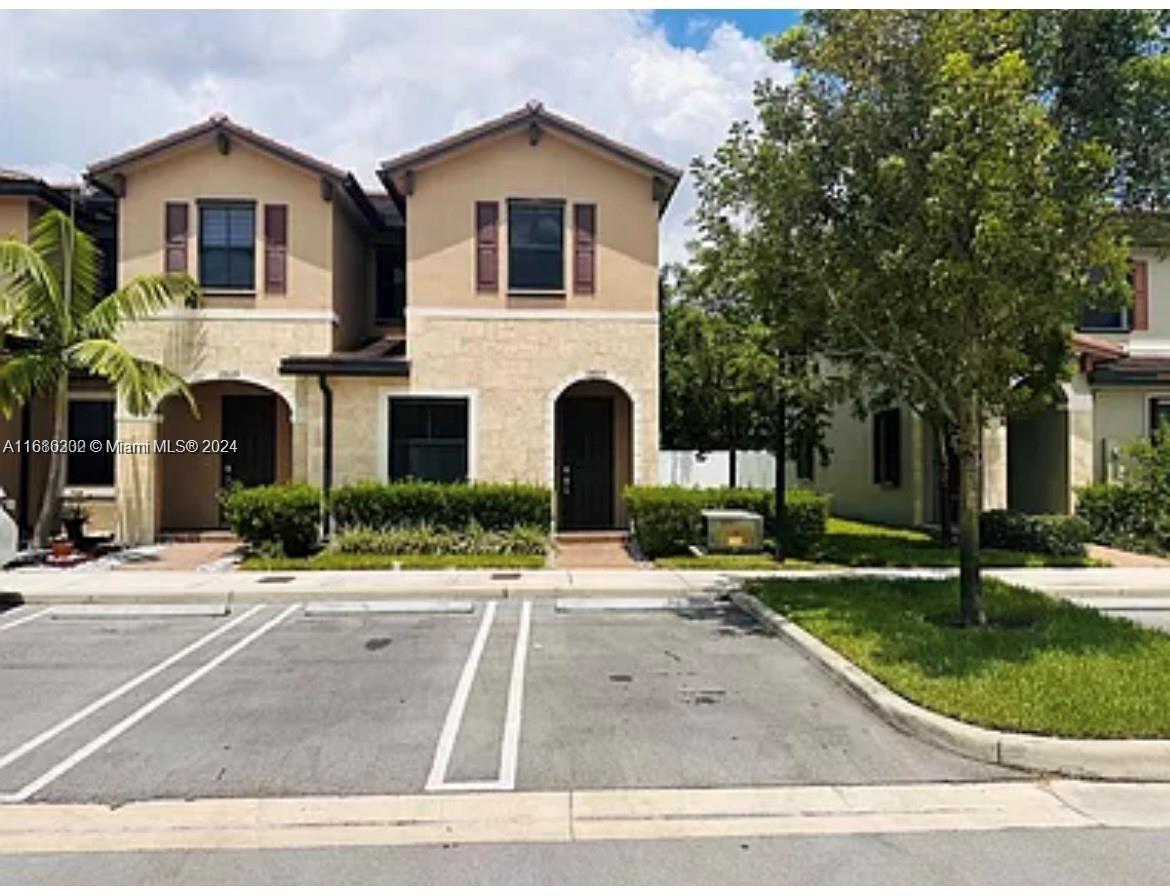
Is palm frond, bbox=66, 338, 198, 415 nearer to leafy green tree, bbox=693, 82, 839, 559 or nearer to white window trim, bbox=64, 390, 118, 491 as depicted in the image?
white window trim, bbox=64, 390, 118, 491

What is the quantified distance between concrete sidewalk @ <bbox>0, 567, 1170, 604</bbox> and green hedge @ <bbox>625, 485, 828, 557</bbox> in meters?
1.47

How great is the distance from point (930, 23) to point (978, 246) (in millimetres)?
2421

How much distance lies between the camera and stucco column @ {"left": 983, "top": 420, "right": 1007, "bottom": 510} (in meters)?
18.2

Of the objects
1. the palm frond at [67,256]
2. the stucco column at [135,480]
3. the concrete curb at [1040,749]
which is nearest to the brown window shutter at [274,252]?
the palm frond at [67,256]

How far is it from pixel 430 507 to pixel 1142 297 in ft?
52.9

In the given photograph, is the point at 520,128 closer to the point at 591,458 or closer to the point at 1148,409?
the point at 591,458

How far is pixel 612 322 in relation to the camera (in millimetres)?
17875

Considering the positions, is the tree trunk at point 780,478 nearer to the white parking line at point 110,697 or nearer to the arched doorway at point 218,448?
the white parking line at point 110,697

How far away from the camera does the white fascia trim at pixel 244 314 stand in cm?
1752

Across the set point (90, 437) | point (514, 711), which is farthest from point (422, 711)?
point (90, 437)

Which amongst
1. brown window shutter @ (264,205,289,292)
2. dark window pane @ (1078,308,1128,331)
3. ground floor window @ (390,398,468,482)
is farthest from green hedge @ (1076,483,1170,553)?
brown window shutter @ (264,205,289,292)

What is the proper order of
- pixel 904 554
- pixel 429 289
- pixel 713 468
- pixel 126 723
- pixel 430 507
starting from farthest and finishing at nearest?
1. pixel 713 468
2. pixel 429 289
3. pixel 430 507
4. pixel 904 554
5. pixel 126 723

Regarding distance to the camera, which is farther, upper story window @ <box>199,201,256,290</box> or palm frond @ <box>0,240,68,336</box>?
upper story window @ <box>199,201,256,290</box>

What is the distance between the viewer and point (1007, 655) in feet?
26.2
